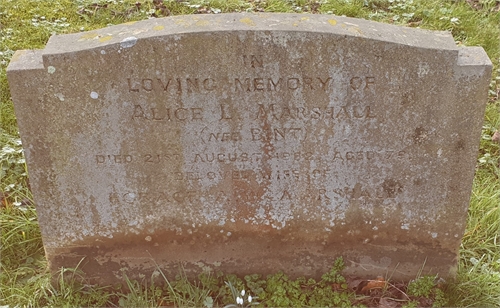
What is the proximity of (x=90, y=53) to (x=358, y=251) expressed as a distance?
1785 mm

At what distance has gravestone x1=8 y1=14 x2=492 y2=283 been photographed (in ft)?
7.82

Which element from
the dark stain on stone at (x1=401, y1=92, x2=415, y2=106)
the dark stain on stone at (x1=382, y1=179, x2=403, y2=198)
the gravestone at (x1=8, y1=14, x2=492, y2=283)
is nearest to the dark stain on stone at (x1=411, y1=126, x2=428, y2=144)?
the gravestone at (x1=8, y1=14, x2=492, y2=283)

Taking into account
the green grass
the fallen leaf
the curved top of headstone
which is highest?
the curved top of headstone

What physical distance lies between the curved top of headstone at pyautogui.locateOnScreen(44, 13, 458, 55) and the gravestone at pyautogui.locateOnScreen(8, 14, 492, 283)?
0.4 inches

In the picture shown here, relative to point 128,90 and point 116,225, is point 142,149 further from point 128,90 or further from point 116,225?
A: point 116,225

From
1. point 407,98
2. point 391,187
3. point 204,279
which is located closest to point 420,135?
point 407,98

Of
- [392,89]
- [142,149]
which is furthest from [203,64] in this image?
Result: [392,89]

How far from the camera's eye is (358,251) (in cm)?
295

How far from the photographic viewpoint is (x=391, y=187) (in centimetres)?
275

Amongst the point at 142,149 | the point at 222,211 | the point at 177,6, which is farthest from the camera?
the point at 177,6

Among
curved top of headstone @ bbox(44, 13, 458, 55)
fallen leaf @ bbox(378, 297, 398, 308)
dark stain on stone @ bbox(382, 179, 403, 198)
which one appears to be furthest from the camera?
fallen leaf @ bbox(378, 297, 398, 308)

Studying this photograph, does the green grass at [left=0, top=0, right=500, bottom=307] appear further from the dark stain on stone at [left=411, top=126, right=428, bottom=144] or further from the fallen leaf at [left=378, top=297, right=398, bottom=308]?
the dark stain on stone at [left=411, top=126, right=428, bottom=144]

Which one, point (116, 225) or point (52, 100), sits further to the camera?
point (116, 225)

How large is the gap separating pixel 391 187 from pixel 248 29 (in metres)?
1.14
